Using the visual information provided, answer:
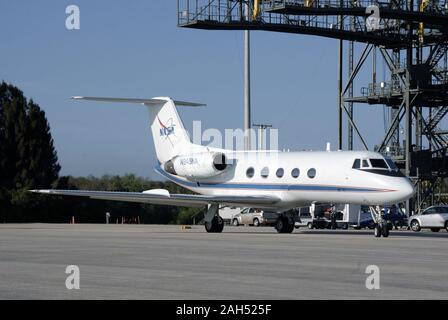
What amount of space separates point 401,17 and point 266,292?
128 ft

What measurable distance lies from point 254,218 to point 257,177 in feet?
63.4

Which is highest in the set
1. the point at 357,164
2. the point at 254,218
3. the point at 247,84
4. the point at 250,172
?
the point at 247,84

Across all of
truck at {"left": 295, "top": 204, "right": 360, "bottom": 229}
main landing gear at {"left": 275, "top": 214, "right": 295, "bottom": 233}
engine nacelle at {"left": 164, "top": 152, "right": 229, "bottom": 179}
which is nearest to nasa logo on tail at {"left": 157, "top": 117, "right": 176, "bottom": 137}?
engine nacelle at {"left": 164, "top": 152, "right": 229, "bottom": 179}

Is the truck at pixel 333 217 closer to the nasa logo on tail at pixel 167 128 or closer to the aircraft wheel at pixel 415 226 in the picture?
the aircraft wheel at pixel 415 226

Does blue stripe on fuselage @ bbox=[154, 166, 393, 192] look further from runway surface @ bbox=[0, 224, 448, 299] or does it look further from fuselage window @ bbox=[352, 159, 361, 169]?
runway surface @ bbox=[0, 224, 448, 299]

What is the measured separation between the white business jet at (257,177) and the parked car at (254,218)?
14.1 meters

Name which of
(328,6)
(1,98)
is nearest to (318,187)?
(328,6)

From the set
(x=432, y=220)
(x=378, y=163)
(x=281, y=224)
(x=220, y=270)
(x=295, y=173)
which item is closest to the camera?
(x=220, y=270)

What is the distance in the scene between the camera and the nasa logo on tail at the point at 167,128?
39.8 m

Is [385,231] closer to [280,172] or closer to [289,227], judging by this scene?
[280,172]

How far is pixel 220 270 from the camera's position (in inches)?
643

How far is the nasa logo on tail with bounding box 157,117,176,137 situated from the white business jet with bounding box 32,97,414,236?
4cm

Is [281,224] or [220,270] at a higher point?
[220,270]

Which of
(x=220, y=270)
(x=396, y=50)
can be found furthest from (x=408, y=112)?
(x=220, y=270)
